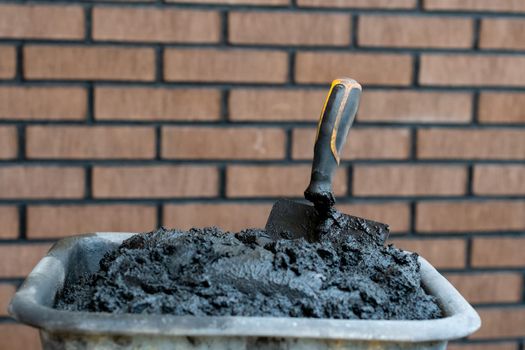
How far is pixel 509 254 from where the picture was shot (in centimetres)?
196

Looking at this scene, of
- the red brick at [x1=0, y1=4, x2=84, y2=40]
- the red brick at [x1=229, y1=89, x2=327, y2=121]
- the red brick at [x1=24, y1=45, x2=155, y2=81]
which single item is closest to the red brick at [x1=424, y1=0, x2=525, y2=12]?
the red brick at [x1=229, y1=89, x2=327, y2=121]

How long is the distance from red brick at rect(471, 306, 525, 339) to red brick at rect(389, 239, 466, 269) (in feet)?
0.49

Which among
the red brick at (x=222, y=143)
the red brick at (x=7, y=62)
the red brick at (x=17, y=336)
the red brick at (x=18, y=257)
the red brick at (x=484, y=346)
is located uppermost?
the red brick at (x=7, y=62)

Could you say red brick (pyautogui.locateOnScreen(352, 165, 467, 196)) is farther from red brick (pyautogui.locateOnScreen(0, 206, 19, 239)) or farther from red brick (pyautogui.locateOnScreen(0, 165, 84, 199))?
red brick (pyautogui.locateOnScreen(0, 206, 19, 239))

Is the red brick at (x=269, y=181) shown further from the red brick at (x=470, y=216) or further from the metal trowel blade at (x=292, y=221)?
the metal trowel blade at (x=292, y=221)

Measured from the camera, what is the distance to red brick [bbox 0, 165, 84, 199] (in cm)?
174

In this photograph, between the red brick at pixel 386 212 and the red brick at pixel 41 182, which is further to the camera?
the red brick at pixel 386 212

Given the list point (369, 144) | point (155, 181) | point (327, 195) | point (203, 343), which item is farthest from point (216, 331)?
point (369, 144)

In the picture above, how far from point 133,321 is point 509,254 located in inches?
60.0

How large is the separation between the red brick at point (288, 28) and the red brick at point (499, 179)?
49 centimetres

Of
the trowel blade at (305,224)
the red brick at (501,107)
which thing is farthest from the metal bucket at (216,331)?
the red brick at (501,107)

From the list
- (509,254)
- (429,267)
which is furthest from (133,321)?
(509,254)

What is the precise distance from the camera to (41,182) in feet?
5.76

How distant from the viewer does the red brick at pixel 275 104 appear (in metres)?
1.80
